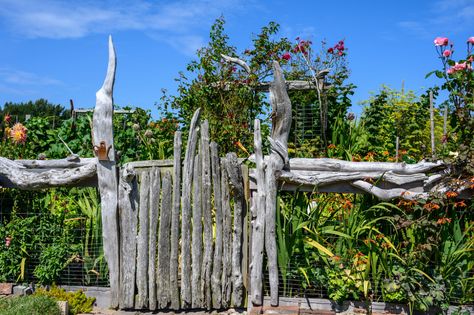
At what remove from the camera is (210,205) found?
598 cm

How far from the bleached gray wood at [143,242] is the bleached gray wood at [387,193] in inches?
84.5

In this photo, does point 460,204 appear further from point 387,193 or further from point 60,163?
point 60,163

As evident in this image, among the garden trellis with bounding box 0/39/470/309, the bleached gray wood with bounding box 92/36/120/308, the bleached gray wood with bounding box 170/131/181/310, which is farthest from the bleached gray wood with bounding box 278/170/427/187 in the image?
the bleached gray wood with bounding box 92/36/120/308

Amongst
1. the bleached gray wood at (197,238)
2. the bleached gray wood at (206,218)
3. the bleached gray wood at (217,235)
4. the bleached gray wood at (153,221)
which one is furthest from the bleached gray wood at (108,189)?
the bleached gray wood at (217,235)

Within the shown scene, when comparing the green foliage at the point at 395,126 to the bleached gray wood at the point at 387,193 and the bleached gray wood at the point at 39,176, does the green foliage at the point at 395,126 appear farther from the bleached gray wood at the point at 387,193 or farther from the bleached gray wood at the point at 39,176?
the bleached gray wood at the point at 39,176

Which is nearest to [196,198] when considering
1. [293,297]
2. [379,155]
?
[293,297]

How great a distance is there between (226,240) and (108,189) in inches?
53.8

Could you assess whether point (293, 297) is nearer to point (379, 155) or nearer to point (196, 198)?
point (196, 198)

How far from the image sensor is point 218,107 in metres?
10.6

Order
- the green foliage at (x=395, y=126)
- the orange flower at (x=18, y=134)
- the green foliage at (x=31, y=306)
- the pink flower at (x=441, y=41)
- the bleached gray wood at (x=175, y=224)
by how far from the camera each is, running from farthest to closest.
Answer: the green foliage at (x=395, y=126)
the orange flower at (x=18, y=134)
the pink flower at (x=441, y=41)
the bleached gray wood at (x=175, y=224)
the green foliage at (x=31, y=306)

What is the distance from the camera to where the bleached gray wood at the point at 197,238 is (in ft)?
19.5

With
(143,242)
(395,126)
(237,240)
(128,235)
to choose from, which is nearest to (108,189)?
(128,235)

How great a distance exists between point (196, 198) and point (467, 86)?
138 inches

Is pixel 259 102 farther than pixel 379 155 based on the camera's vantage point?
Yes
